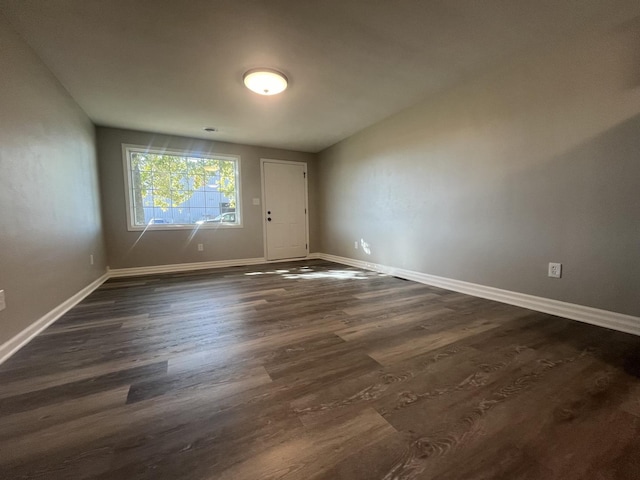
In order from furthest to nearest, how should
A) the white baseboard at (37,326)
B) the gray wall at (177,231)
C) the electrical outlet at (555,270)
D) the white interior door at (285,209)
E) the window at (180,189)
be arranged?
the white interior door at (285,209) → the window at (180,189) → the gray wall at (177,231) → the electrical outlet at (555,270) → the white baseboard at (37,326)

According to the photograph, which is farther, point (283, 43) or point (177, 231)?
point (177, 231)

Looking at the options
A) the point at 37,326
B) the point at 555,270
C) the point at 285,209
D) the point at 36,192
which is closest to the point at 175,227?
the point at 285,209

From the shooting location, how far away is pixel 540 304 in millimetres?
2371

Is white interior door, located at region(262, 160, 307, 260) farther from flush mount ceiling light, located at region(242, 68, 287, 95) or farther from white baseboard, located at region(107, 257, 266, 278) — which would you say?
flush mount ceiling light, located at region(242, 68, 287, 95)

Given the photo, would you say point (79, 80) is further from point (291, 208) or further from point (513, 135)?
point (513, 135)

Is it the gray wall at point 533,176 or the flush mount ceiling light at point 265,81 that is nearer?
the gray wall at point 533,176

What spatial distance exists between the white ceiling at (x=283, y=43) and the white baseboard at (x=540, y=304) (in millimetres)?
2093

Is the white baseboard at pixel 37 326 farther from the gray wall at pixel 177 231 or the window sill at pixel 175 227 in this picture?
the window sill at pixel 175 227

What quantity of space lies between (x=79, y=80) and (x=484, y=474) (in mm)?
4136

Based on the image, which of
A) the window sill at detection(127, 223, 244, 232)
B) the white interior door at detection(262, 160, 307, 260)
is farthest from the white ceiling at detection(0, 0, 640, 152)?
the white interior door at detection(262, 160, 307, 260)

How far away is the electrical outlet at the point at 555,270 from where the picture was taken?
7.41 feet

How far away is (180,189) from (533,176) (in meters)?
4.81

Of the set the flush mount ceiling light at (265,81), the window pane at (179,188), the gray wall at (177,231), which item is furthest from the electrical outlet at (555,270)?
the window pane at (179,188)

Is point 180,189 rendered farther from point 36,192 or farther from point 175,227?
point 36,192
